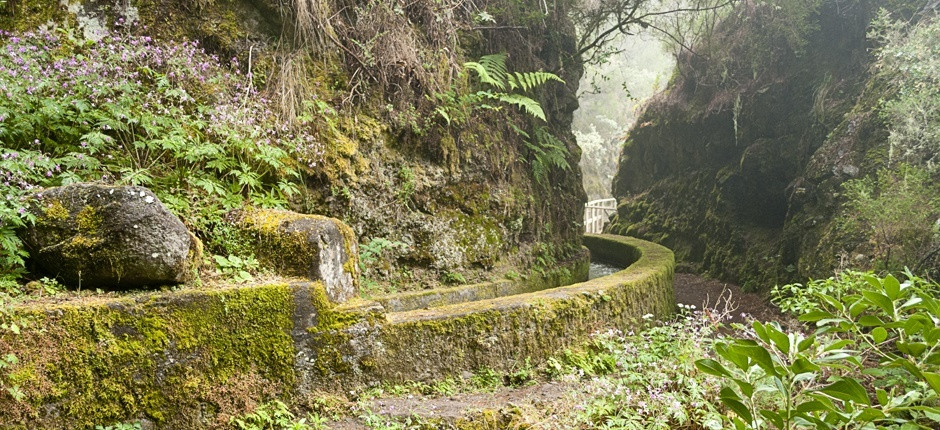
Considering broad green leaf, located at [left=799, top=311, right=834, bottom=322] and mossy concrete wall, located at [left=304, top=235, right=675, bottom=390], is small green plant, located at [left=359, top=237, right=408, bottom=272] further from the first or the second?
broad green leaf, located at [left=799, top=311, right=834, bottom=322]

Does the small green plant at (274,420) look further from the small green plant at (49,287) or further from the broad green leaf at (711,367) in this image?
the broad green leaf at (711,367)

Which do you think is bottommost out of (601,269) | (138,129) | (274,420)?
(601,269)

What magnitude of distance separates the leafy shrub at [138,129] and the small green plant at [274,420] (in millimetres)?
1610

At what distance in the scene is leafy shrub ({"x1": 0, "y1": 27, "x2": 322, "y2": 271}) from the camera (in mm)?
3850

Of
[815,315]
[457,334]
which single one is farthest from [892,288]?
[457,334]

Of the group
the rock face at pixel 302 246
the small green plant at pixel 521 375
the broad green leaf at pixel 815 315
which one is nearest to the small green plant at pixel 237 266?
the rock face at pixel 302 246

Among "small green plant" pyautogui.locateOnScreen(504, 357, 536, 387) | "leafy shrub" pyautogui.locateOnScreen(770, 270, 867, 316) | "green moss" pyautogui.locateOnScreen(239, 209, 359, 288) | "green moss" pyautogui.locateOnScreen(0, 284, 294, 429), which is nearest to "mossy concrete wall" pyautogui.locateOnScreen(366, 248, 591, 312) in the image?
"green moss" pyautogui.locateOnScreen(239, 209, 359, 288)

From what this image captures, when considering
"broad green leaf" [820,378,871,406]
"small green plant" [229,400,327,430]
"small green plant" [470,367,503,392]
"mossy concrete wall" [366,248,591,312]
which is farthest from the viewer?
"mossy concrete wall" [366,248,591,312]

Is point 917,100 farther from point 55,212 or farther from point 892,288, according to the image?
point 55,212

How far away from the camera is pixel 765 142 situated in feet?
42.0

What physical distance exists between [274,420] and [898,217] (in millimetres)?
9265

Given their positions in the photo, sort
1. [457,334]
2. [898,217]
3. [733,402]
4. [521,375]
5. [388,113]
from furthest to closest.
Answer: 1. [898,217]
2. [388,113]
3. [521,375]
4. [457,334]
5. [733,402]

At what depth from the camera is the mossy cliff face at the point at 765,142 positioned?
10.3 metres

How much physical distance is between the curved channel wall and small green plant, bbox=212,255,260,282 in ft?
0.95
